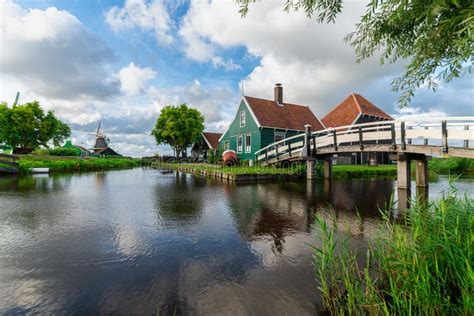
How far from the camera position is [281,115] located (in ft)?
78.7

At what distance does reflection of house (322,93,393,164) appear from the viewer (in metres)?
26.1

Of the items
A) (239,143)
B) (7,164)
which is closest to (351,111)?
(239,143)

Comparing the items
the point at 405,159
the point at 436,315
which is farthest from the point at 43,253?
the point at 405,159

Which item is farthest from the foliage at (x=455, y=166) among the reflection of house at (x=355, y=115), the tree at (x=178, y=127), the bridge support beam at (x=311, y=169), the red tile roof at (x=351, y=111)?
the tree at (x=178, y=127)

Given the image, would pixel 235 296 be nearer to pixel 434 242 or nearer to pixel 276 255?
pixel 276 255

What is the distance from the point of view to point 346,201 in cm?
912

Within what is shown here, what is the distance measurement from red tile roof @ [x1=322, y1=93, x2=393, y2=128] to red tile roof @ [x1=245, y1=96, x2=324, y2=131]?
3.30m

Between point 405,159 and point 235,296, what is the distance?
37.6 ft

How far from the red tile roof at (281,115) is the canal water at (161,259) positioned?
51.1ft

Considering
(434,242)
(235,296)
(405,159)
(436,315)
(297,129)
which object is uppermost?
(297,129)

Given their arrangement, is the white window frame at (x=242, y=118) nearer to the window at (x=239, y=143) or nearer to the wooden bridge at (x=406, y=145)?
the window at (x=239, y=143)

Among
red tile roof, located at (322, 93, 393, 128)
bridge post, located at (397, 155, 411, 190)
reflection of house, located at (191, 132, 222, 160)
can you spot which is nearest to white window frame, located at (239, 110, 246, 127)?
red tile roof, located at (322, 93, 393, 128)

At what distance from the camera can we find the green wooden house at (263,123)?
22.0 m

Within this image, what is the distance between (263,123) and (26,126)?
35096 millimetres
